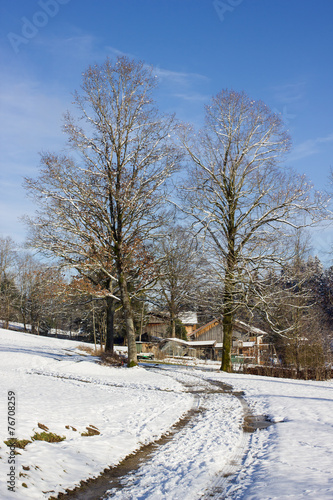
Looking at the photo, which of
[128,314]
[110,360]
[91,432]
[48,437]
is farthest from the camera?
[110,360]

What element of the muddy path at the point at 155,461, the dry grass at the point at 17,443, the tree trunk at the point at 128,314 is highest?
the tree trunk at the point at 128,314

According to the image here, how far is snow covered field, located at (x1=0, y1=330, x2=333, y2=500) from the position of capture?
16.3ft

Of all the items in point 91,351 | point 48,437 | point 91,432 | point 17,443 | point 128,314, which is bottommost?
point 91,351

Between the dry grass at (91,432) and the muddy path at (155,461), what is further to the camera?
the dry grass at (91,432)

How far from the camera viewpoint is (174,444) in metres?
7.19

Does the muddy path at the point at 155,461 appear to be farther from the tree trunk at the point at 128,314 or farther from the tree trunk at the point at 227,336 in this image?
the tree trunk at the point at 227,336

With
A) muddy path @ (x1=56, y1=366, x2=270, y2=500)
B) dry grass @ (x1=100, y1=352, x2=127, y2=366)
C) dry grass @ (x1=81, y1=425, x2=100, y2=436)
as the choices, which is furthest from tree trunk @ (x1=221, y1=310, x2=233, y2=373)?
dry grass @ (x1=81, y1=425, x2=100, y2=436)

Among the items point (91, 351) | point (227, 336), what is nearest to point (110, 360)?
point (227, 336)

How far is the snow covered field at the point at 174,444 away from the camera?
4.98m

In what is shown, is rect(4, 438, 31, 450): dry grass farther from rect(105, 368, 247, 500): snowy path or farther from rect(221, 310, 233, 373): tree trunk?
rect(221, 310, 233, 373): tree trunk

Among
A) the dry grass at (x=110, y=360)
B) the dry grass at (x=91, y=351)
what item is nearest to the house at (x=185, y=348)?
the dry grass at (x=91, y=351)

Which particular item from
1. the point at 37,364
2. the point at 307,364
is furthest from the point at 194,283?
the point at 307,364

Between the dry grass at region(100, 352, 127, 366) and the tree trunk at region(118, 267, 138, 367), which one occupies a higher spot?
the tree trunk at region(118, 267, 138, 367)

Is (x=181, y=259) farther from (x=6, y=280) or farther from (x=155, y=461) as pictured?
(x=6, y=280)
